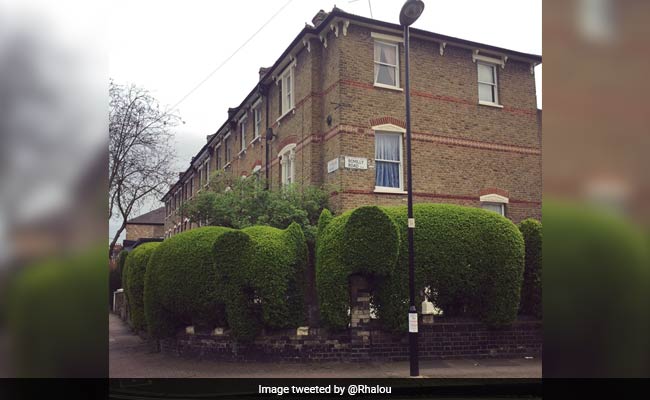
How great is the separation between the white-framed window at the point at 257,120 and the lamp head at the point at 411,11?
13.4 meters

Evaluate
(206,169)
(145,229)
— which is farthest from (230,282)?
(145,229)

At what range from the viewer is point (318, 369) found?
10328mm

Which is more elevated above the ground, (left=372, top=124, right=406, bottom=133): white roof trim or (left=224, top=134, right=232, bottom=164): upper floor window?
(left=224, top=134, right=232, bottom=164): upper floor window

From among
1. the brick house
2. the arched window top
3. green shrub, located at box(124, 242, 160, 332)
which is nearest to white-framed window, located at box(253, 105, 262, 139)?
the arched window top

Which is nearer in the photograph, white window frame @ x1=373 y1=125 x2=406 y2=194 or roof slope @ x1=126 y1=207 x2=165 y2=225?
white window frame @ x1=373 y1=125 x2=406 y2=194

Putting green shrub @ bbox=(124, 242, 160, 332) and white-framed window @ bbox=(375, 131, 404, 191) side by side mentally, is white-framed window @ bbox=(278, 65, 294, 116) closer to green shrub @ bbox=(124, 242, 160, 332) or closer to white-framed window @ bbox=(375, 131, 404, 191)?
white-framed window @ bbox=(375, 131, 404, 191)

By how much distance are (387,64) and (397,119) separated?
6.49ft

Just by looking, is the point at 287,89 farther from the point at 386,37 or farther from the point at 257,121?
the point at 386,37

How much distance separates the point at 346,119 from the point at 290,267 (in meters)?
6.63

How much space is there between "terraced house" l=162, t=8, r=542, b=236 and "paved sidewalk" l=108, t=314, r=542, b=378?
6.42 metres

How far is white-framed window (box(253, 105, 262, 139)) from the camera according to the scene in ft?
75.9
